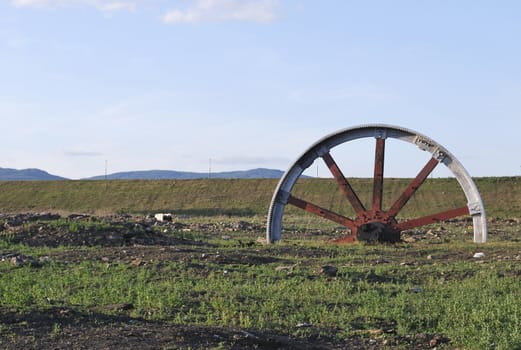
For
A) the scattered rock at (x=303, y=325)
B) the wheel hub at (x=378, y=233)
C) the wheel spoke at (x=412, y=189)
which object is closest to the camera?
the scattered rock at (x=303, y=325)

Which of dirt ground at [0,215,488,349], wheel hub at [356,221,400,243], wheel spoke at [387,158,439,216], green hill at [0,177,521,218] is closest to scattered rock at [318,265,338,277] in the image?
dirt ground at [0,215,488,349]

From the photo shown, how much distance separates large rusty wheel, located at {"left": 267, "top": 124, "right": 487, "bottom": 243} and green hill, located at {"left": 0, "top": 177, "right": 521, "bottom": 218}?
32021mm

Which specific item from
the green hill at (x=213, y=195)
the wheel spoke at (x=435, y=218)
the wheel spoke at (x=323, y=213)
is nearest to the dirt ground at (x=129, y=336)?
the wheel spoke at (x=323, y=213)

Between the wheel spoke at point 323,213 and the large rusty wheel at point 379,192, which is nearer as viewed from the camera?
the large rusty wheel at point 379,192

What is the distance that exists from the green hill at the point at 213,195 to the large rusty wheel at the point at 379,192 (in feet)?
105

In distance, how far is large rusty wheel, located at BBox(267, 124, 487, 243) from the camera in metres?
22.6

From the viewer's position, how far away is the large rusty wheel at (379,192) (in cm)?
2262

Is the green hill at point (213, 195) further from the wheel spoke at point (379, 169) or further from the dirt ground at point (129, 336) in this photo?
the dirt ground at point (129, 336)

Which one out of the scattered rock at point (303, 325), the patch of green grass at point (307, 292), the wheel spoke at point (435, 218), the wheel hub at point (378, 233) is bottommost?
the scattered rock at point (303, 325)

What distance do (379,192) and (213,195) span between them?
4613 centimetres

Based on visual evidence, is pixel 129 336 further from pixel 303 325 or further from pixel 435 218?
pixel 435 218

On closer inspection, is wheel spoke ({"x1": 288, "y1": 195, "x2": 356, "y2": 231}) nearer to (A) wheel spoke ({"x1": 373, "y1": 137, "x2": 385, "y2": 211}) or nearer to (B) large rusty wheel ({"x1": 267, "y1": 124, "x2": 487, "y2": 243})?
(B) large rusty wheel ({"x1": 267, "y1": 124, "x2": 487, "y2": 243})

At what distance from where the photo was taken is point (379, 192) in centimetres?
2308

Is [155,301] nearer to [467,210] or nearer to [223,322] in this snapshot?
[223,322]
